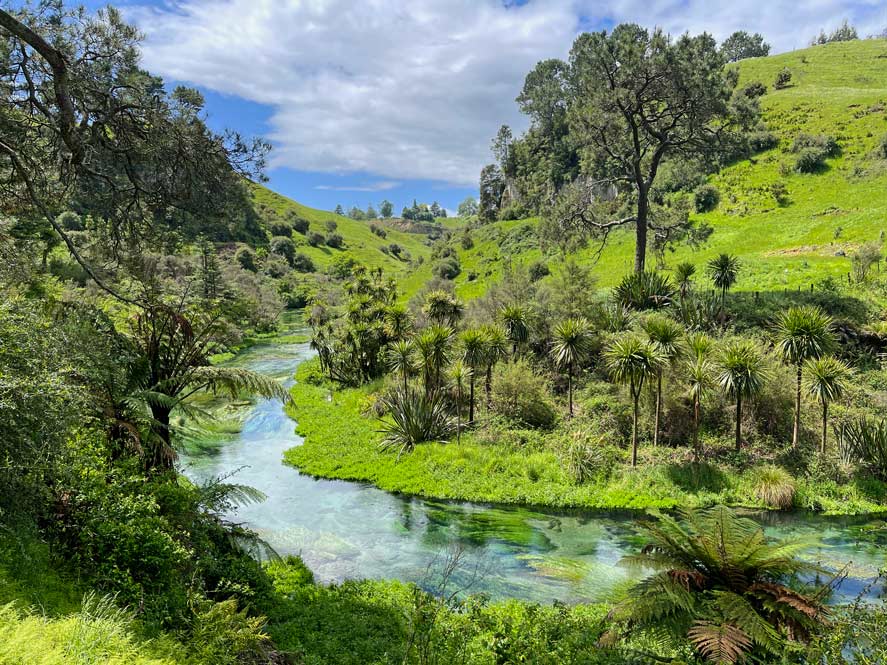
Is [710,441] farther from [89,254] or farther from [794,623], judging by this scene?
[89,254]

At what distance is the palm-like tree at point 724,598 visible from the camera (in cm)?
720

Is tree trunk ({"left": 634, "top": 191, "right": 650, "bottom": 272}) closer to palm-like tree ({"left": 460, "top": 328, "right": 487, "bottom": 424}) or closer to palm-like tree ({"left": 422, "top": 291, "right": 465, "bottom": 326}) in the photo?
palm-like tree ({"left": 422, "top": 291, "right": 465, "bottom": 326})

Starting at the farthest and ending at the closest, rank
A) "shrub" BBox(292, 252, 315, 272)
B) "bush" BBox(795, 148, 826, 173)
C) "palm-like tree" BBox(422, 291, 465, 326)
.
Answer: "shrub" BBox(292, 252, 315, 272), "bush" BBox(795, 148, 826, 173), "palm-like tree" BBox(422, 291, 465, 326)

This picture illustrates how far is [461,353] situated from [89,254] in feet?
56.1

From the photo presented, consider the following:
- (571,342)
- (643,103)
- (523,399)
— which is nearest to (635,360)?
(571,342)

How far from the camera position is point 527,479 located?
19828 millimetres

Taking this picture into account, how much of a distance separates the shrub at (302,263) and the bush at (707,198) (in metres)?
80.0

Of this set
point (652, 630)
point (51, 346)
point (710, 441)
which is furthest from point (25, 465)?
point (710, 441)

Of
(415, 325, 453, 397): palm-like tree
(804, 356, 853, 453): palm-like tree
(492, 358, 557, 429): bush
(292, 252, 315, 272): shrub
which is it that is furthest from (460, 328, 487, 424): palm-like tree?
(292, 252, 315, 272): shrub

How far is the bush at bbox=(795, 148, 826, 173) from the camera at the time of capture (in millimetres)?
50500

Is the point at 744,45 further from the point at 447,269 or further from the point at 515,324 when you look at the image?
the point at 515,324

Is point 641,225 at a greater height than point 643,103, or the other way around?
point 643,103

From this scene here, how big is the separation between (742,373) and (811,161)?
45.1m

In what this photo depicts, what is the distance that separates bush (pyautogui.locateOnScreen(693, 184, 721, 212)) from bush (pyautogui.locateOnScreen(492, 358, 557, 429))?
3734cm
